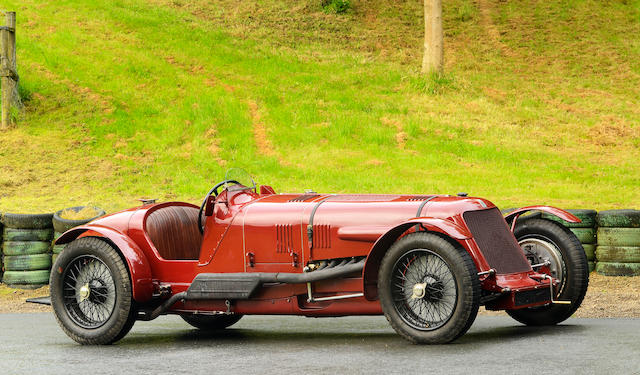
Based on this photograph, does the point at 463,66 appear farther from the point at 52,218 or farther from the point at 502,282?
the point at 502,282

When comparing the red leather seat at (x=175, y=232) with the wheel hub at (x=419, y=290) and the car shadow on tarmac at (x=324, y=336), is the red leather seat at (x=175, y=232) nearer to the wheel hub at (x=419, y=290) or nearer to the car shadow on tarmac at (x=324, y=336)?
the car shadow on tarmac at (x=324, y=336)

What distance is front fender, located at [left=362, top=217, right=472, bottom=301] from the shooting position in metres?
6.62

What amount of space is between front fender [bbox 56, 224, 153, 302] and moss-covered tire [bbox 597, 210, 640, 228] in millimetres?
6521

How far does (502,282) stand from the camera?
689cm

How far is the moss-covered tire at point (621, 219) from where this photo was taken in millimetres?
11445

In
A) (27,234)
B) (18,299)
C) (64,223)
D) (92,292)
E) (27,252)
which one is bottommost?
(18,299)

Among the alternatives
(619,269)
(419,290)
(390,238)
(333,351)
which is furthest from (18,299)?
(619,269)

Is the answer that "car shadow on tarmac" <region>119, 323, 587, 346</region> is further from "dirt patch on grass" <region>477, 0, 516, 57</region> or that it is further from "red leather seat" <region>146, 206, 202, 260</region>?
"dirt patch on grass" <region>477, 0, 516, 57</region>

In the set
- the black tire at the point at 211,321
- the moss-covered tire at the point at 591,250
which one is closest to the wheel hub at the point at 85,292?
the black tire at the point at 211,321

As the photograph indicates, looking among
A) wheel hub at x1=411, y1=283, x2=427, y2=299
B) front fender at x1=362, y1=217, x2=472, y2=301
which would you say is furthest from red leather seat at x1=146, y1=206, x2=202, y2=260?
wheel hub at x1=411, y1=283, x2=427, y2=299

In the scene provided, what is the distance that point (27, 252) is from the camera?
492 inches

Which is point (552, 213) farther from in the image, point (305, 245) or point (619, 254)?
point (619, 254)

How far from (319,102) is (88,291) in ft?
58.4

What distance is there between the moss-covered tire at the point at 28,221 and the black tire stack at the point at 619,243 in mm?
7739
